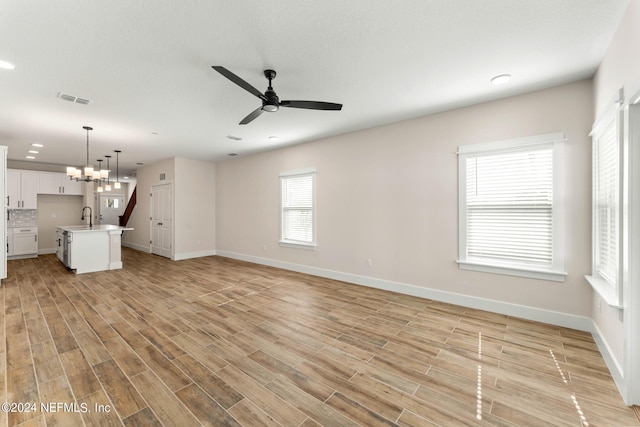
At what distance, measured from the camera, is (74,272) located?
557 cm

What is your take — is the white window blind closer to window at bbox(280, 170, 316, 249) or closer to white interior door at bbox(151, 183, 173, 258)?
window at bbox(280, 170, 316, 249)

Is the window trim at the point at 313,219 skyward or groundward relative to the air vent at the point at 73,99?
groundward

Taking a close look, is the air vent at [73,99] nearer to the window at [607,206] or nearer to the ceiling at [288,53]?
the ceiling at [288,53]

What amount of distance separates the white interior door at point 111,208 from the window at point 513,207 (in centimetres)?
1312

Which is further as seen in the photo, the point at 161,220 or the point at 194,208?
the point at 161,220

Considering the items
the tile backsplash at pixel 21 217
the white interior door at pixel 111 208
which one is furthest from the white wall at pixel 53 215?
the white interior door at pixel 111 208

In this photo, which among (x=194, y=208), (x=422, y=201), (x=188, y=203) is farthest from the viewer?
(x=194, y=208)

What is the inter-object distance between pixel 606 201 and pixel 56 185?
1172 centimetres

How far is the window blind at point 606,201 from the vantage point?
2.28 m

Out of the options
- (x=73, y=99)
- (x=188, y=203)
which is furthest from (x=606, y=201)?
(x=188, y=203)

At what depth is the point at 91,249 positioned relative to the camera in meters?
5.68

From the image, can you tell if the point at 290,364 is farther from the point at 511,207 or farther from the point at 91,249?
the point at 91,249

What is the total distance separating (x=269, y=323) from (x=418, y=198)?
2.78 meters

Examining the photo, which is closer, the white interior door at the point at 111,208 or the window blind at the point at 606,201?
the window blind at the point at 606,201
